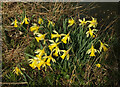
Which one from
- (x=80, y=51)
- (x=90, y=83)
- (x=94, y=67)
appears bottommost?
(x=90, y=83)

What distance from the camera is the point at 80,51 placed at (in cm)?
224

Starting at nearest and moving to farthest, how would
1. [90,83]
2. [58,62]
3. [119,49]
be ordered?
[90,83], [58,62], [119,49]

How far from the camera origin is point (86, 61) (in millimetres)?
2203

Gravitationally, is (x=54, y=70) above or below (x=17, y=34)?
below

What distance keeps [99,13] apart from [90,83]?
1.41 meters

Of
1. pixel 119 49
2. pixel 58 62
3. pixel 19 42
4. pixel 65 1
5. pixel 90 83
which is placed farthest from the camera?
pixel 65 1

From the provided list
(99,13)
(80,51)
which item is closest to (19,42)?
(80,51)

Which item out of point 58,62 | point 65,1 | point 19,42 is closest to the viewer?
point 58,62

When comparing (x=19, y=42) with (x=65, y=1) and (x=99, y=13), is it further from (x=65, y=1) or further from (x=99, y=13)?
(x=99, y=13)

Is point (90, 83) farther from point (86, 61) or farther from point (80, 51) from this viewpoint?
point (80, 51)

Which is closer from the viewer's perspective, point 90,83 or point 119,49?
point 90,83

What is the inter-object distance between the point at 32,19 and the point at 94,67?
4.47 feet

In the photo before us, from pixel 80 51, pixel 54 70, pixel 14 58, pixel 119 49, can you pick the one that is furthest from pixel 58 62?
pixel 119 49

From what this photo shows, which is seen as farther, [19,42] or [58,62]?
[19,42]
